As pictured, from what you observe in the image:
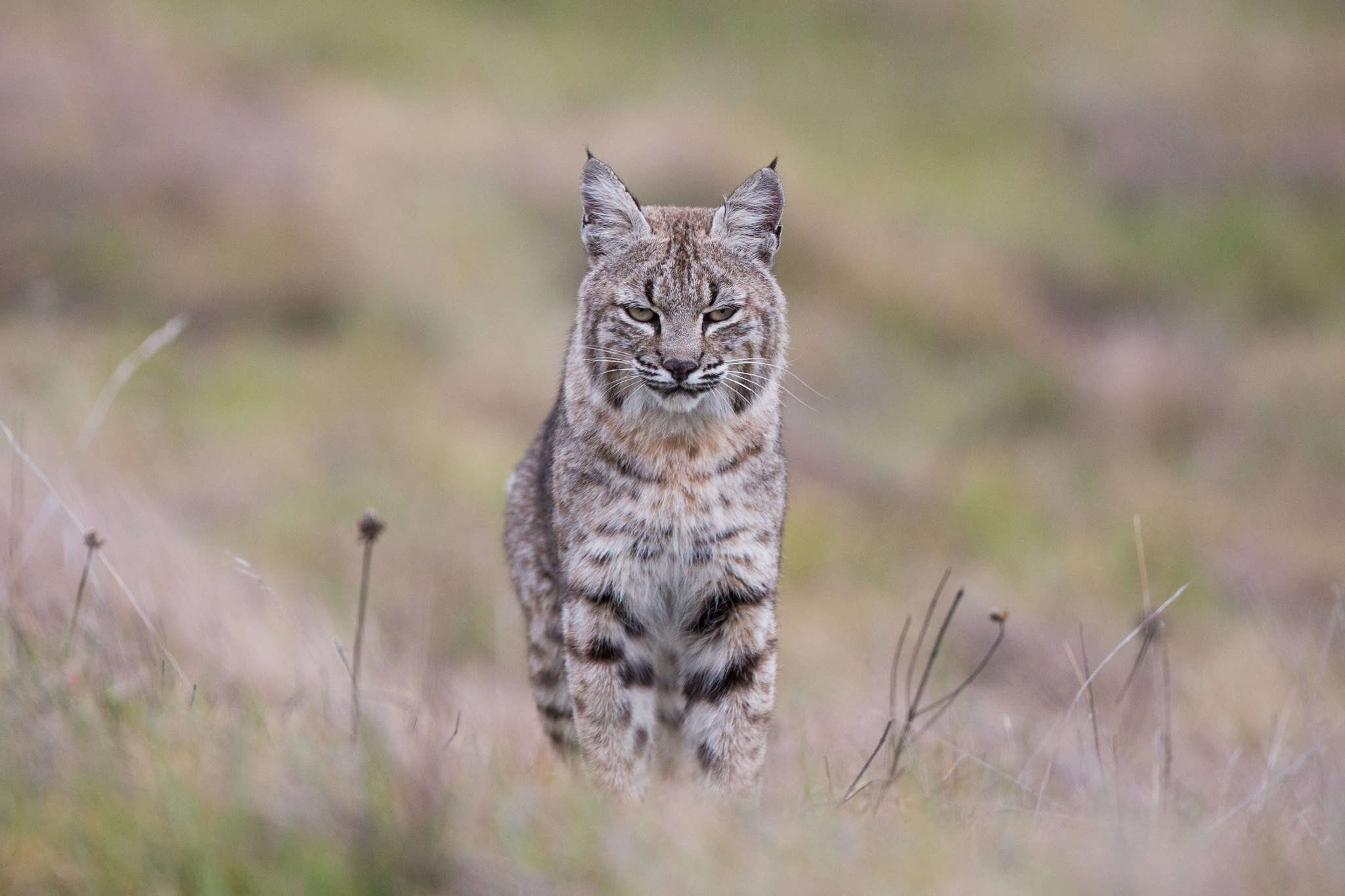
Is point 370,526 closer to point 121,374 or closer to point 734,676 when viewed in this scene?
point 734,676

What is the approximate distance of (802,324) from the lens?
16422 millimetres

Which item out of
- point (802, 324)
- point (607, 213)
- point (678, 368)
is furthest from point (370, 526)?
point (802, 324)

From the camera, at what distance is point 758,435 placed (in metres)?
5.19

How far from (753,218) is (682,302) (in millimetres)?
599

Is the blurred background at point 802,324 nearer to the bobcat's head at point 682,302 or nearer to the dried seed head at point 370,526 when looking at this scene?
the dried seed head at point 370,526

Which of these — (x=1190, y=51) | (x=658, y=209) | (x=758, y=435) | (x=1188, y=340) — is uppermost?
(x=1190, y=51)

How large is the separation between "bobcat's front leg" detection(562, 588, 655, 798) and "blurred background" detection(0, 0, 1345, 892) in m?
0.41

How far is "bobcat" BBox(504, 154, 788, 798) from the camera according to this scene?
4.88 meters

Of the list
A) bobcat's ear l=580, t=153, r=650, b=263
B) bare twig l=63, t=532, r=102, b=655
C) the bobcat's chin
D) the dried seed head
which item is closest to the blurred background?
bare twig l=63, t=532, r=102, b=655

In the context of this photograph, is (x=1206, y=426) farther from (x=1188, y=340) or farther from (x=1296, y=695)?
(x=1296, y=695)

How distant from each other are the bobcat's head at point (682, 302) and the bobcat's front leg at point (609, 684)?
2.78 feet

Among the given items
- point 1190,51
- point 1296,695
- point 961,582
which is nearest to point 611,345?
point 1296,695

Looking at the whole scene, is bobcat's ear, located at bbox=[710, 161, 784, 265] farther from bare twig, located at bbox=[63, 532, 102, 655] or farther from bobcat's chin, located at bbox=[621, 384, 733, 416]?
bare twig, located at bbox=[63, 532, 102, 655]

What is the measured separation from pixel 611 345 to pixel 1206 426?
Answer: 481 inches
